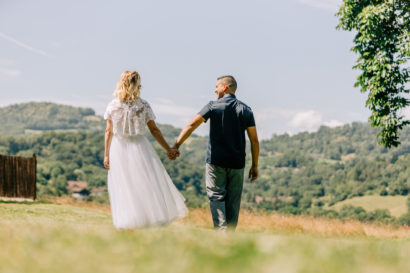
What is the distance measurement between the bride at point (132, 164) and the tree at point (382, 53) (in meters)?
11.3

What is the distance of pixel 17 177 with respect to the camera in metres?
24.0

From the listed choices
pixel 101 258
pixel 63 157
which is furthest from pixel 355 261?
pixel 63 157

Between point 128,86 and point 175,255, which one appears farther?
point 128,86

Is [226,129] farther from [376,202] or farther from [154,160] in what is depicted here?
[376,202]

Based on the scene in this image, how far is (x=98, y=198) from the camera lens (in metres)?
110

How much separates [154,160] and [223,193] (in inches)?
49.7

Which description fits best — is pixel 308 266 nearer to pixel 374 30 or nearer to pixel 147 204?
pixel 147 204

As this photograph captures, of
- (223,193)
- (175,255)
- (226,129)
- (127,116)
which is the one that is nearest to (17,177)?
(127,116)

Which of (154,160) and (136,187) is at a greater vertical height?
(154,160)

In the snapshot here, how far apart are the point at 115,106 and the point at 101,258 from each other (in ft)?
14.5

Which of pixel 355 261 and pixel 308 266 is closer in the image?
pixel 308 266

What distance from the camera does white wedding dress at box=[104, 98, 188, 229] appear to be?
7223 mm

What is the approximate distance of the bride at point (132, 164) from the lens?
23.7 ft

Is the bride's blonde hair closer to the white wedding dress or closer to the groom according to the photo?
the white wedding dress
